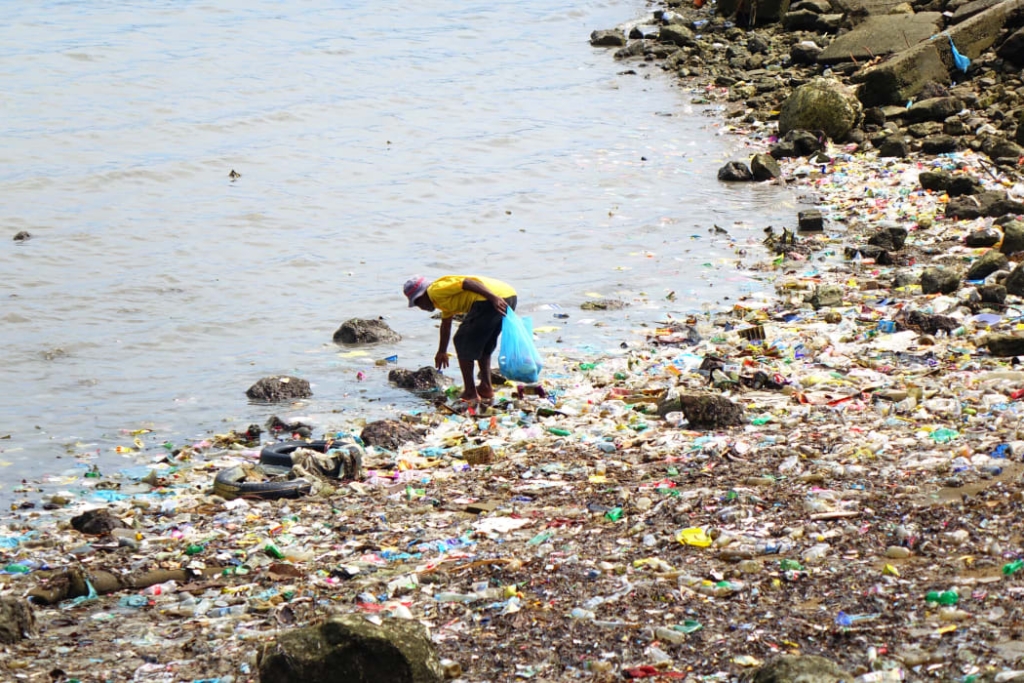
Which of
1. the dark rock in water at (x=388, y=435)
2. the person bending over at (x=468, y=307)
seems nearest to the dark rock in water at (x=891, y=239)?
the person bending over at (x=468, y=307)

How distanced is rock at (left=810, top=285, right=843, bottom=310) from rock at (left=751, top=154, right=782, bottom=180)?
528 cm

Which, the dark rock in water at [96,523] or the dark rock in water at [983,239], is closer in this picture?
the dark rock in water at [96,523]

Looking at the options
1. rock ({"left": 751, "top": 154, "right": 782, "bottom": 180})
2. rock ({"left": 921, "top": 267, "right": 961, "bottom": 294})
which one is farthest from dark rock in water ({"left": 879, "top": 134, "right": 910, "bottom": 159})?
rock ({"left": 921, "top": 267, "right": 961, "bottom": 294})

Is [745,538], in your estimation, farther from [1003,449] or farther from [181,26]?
[181,26]

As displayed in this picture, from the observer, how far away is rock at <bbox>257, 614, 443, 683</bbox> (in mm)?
3938

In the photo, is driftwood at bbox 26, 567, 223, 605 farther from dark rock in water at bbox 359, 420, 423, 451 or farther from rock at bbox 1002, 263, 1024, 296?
rock at bbox 1002, 263, 1024, 296

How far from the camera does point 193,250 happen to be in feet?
41.0

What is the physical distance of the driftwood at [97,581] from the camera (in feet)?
16.8

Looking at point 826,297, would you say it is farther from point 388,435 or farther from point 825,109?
point 825,109

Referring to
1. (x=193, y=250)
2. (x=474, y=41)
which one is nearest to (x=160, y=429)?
(x=193, y=250)

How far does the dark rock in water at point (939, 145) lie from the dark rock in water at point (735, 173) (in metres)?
2.09

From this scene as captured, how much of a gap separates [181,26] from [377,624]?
2436cm

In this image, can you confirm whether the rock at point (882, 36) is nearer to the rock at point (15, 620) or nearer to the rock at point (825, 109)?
the rock at point (825, 109)

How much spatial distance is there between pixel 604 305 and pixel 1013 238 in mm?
3502
